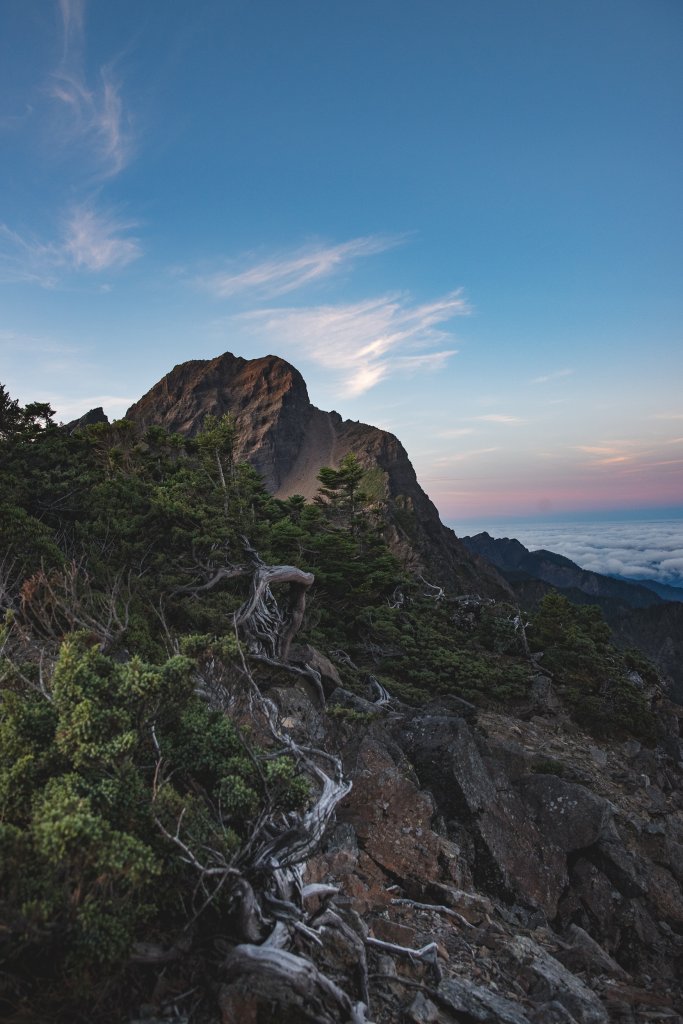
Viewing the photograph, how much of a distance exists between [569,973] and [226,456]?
34.4 metres

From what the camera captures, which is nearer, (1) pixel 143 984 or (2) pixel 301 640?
(1) pixel 143 984

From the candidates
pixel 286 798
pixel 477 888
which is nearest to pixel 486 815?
pixel 477 888

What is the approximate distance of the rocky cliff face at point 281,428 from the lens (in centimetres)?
9394

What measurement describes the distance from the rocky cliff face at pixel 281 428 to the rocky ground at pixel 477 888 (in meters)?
71.7

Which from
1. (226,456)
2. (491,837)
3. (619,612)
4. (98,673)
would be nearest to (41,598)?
(98,673)

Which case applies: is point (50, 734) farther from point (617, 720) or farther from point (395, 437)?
point (395, 437)

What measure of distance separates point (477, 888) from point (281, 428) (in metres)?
108

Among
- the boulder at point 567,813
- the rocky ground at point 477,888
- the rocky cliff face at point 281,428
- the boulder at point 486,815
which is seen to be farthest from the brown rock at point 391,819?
the rocky cliff face at point 281,428

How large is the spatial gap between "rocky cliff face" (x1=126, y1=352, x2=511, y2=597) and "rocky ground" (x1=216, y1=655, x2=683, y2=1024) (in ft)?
235

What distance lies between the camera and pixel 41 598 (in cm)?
1258

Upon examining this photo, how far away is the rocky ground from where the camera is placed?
6066 mm

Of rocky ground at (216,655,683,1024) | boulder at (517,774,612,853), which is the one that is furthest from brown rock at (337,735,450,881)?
boulder at (517,774,612,853)

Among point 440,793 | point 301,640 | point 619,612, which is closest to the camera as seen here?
point 440,793

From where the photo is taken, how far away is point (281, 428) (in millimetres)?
113625
